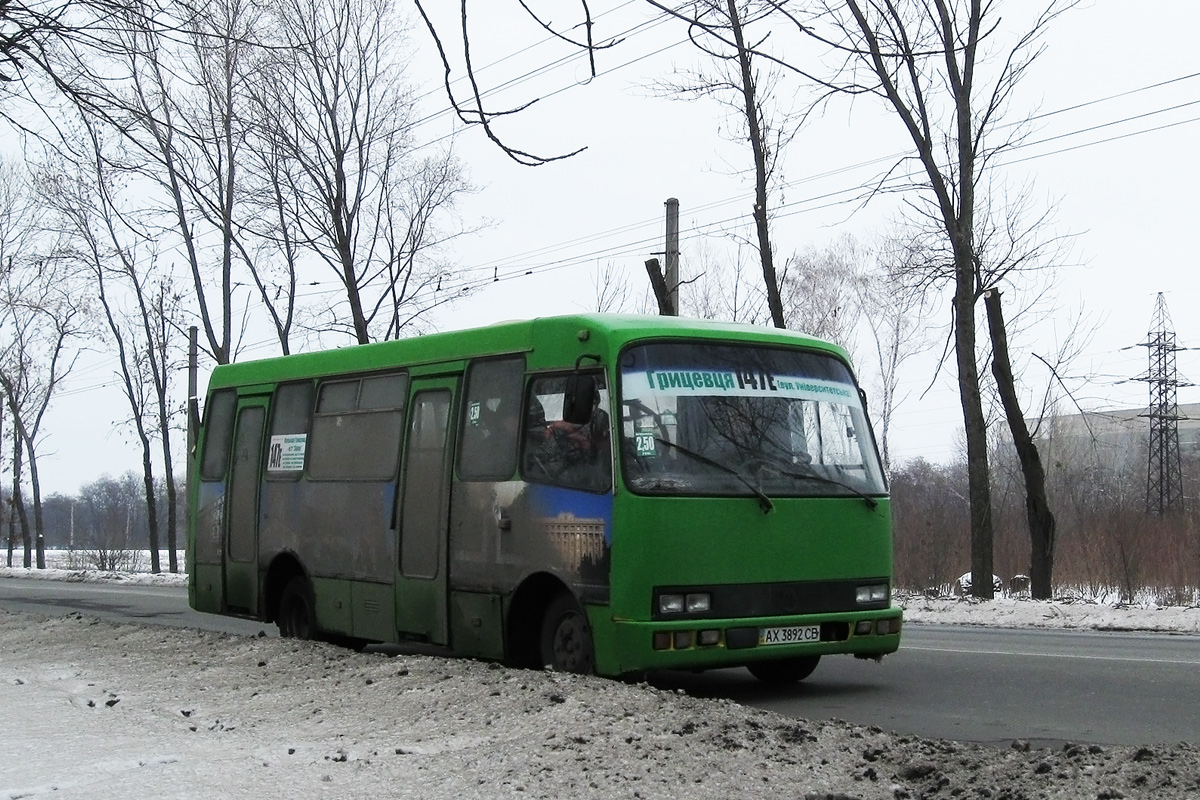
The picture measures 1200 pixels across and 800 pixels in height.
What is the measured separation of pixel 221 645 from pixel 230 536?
2953 millimetres

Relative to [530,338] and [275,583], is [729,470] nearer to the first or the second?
[530,338]

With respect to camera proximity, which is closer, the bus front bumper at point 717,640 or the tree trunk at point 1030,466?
the bus front bumper at point 717,640

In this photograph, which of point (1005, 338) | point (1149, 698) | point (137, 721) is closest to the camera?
point (137, 721)

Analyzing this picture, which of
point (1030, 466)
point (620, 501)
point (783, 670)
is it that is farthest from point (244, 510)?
point (1030, 466)

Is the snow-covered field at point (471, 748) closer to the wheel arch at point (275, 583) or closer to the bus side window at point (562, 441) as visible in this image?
the bus side window at point (562, 441)

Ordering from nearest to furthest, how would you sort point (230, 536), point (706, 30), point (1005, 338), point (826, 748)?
point (706, 30) → point (826, 748) → point (230, 536) → point (1005, 338)

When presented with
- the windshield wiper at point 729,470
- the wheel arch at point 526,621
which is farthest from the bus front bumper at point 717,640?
the wheel arch at point 526,621

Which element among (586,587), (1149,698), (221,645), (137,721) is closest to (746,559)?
(586,587)

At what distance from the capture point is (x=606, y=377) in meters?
9.78

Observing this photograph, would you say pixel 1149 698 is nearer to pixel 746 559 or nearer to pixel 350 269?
pixel 746 559

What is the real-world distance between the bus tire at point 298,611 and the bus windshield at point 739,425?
198 inches

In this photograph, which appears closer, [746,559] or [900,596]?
[746,559]

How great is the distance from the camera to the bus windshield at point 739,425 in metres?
9.59

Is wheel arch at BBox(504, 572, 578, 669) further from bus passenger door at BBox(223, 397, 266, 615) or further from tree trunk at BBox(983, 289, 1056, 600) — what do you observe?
tree trunk at BBox(983, 289, 1056, 600)
